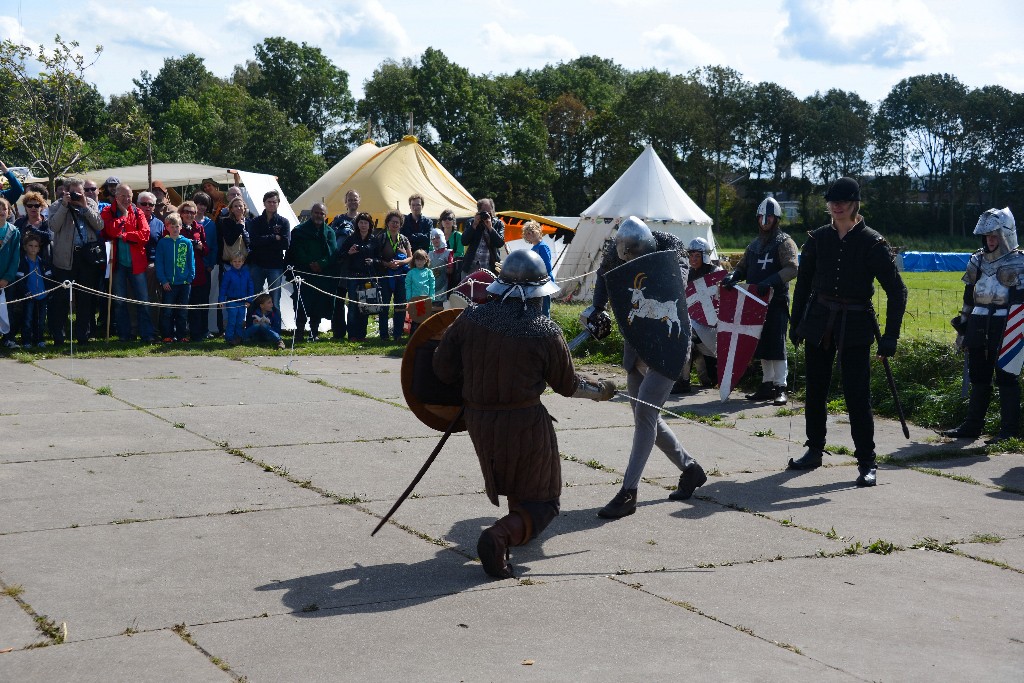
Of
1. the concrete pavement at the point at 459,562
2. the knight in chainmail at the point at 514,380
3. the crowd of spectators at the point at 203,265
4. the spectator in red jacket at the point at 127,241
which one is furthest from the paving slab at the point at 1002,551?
the spectator in red jacket at the point at 127,241

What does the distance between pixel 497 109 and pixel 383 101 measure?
7.77 meters

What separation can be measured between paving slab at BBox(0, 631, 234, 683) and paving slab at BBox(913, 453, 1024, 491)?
18.4 feet

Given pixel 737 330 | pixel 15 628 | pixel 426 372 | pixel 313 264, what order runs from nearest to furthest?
pixel 15 628
pixel 426 372
pixel 737 330
pixel 313 264

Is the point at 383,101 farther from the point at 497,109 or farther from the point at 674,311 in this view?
the point at 674,311

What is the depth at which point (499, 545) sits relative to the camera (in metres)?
5.15

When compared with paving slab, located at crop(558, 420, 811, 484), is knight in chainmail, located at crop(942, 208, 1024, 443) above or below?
above

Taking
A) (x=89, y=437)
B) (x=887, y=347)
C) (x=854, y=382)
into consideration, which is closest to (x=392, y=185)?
(x=89, y=437)

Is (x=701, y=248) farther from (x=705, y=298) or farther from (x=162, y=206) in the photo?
(x=162, y=206)

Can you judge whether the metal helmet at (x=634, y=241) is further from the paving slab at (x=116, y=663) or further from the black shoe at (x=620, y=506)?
the paving slab at (x=116, y=663)

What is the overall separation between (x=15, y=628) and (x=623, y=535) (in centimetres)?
305

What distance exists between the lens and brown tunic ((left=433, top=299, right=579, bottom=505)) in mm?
5352

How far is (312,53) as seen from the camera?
91.1 m

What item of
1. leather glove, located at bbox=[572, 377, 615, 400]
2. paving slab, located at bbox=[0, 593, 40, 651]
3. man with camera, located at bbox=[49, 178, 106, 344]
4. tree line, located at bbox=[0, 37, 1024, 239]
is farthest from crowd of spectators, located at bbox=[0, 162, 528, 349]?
tree line, located at bbox=[0, 37, 1024, 239]

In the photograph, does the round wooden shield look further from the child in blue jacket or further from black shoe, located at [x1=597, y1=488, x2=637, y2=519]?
the child in blue jacket
